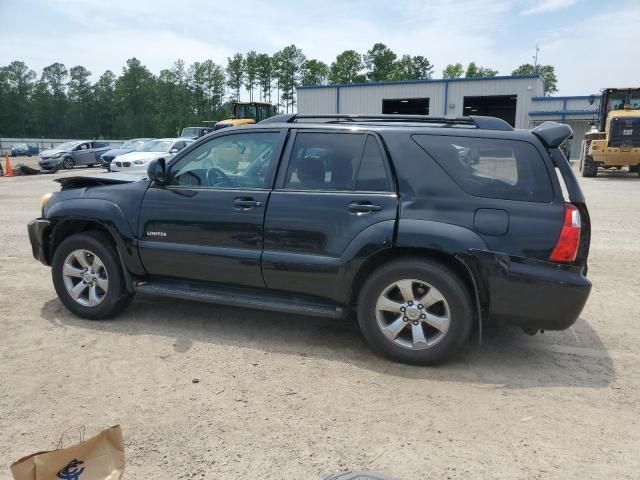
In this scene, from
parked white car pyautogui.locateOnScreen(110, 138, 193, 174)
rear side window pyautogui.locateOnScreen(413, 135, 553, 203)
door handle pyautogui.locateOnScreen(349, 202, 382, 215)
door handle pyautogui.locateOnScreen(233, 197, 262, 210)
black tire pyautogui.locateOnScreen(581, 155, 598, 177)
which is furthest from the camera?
black tire pyautogui.locateOnScreen(581, 155, 598, 177)

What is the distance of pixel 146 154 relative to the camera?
1912 cm

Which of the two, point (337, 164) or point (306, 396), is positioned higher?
point (337, 164)

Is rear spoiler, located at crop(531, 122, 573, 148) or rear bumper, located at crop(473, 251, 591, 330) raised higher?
rear spoiler, located at crop(531, 122, 573, 148)

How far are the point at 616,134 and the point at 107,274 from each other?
20.2 m

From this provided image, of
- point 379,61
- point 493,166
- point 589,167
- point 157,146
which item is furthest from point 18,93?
point 493,166

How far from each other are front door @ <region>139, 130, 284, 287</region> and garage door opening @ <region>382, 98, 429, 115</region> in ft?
116

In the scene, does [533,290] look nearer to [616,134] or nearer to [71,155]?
[616,134]

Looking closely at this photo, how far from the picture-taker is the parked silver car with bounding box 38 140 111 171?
25.3m

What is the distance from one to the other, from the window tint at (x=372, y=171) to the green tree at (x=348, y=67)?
107 metres

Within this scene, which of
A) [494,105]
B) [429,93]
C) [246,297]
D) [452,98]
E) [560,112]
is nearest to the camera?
[246,297]

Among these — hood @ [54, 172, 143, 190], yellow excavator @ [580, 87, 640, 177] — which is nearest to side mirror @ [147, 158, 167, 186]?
hood @ [54, 172, 143, 190]

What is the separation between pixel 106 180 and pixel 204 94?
115 metres

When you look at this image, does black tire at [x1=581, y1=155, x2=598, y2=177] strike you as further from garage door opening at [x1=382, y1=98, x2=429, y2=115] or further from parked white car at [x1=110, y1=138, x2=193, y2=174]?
garage door opening at [x1=382, y1=98, x2=429, y2=115]

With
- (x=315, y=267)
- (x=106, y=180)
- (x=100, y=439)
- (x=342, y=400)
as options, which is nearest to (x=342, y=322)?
(x=315, y=267)
